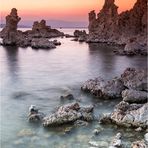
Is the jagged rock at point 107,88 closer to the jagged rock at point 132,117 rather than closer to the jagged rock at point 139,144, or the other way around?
the jagged rock at point 132,117

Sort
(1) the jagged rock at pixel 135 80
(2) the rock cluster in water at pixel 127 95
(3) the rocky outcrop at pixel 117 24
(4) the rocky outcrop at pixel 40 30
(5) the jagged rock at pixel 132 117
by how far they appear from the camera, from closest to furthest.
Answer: (5) the jagged rock at pixel 132 117 < (2) the rock cluster in water at pixel 127 95 < (1) the jagged rock at pixel 135 80 < (3) the rocky outcrop at pixel 117 24 < (4) the rocky outcrop at pixel 40 30

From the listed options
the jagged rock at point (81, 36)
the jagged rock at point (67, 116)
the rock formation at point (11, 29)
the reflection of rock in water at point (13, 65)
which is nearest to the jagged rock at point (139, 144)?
the jagged rock at point (67, 116)

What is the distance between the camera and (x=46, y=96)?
1422 inches

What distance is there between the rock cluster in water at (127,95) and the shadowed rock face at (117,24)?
167 feet

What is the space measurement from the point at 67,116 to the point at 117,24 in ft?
321

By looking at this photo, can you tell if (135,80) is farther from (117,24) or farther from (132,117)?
(117,24)

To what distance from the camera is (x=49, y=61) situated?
68812 millimetres

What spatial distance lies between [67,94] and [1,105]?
21.5 ft

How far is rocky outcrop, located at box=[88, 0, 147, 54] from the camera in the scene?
354 feet

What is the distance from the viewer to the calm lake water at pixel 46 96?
77.5ft

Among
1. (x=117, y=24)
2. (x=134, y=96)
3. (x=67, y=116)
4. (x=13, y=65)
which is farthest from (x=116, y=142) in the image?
(x=117, y=24)

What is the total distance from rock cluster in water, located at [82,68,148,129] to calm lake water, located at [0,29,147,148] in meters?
0.88

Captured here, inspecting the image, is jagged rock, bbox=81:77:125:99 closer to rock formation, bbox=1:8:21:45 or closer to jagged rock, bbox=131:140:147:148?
jagged rock, bbox=131:140:147:148

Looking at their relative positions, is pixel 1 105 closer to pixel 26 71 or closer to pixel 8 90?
pixel 8 90
